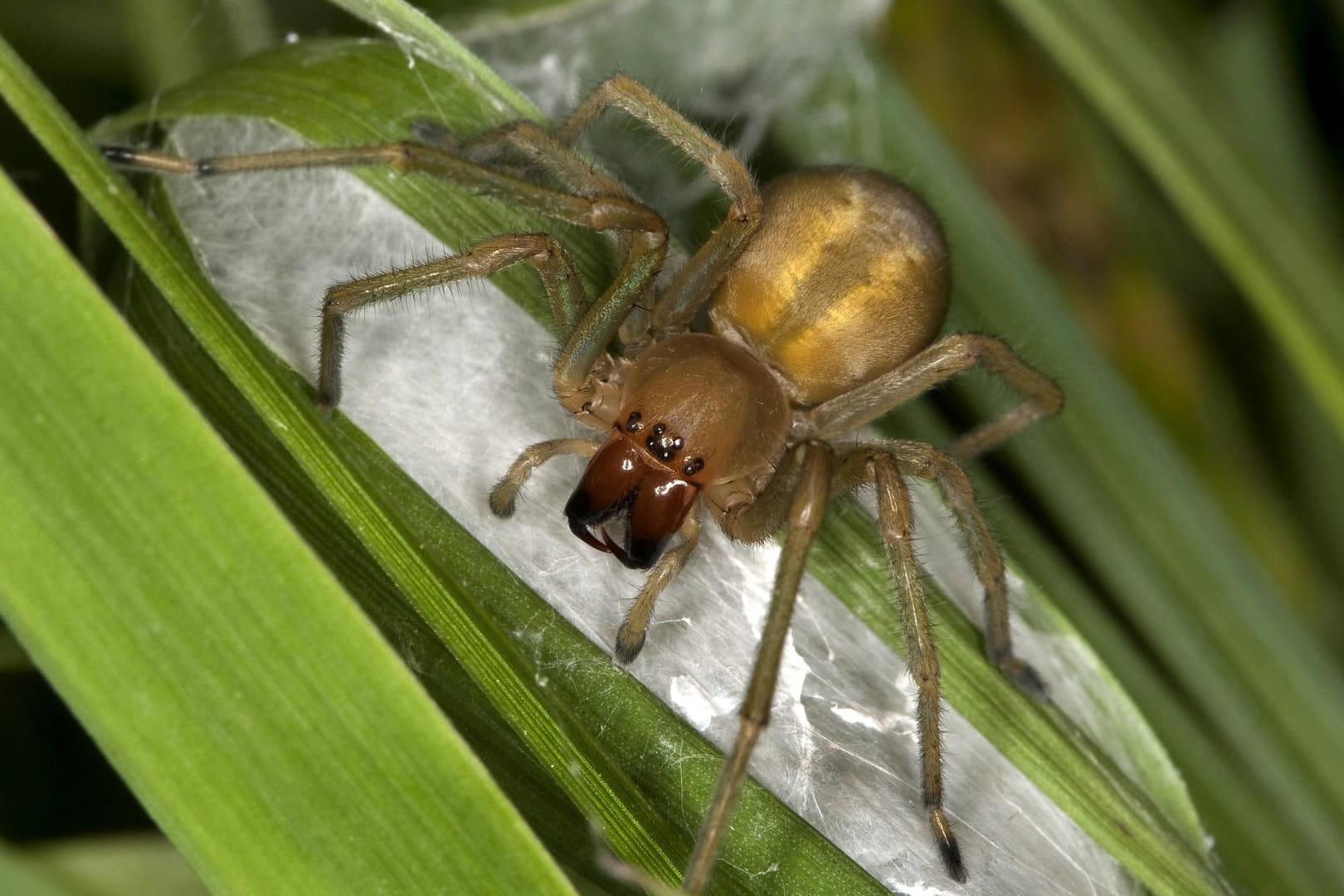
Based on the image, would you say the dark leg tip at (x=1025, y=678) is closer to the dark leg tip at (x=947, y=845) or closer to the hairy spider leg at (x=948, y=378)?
the dark leg tip at (x=947, y=845)

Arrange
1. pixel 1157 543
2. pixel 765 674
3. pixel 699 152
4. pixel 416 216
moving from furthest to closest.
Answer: pixel 1157 543, pixel 699 152, pixel 416 216, pixel 765 674

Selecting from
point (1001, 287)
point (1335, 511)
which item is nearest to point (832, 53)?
point (1001, 287)

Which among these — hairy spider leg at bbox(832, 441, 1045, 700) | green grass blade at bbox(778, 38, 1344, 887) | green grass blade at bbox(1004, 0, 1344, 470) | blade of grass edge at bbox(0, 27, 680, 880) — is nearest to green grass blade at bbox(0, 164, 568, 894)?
blade of grass edge at bbox(0, 27, 680, 880)

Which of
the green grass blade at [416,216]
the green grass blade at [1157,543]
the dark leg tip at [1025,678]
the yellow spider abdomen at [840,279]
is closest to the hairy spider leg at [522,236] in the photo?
the green grass blade at [416,216]

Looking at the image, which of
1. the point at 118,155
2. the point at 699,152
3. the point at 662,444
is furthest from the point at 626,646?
the point at 118,155

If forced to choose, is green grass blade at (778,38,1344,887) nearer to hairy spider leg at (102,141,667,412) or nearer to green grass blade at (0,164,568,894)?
hairy spider leg at (102,141,667,412)

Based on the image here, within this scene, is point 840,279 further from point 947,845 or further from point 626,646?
point 947,845

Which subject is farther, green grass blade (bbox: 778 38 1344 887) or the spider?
green grass blade (bbox: 778 38 1344 887)
